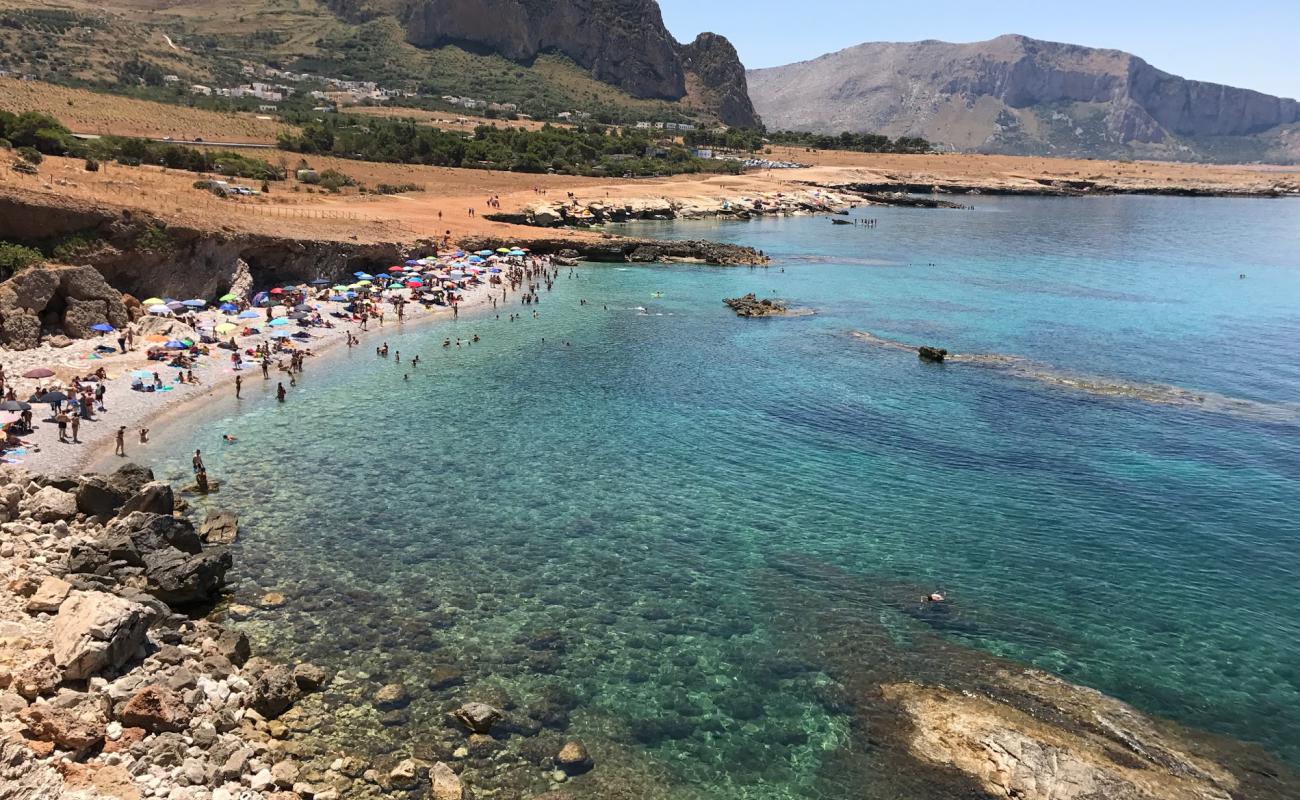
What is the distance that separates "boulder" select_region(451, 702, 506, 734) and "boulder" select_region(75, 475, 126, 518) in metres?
13.6

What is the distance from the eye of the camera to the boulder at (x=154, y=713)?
14.2m

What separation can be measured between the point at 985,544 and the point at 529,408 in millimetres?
20206

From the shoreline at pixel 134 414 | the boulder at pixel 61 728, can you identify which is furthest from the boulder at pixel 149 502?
the boulder at pixel 61 728

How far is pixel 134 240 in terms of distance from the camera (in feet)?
141

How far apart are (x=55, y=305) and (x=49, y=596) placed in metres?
27.7

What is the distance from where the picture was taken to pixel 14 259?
37312 mm

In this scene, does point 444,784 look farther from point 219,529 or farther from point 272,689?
point 219,529

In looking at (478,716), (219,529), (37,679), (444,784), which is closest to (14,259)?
(219,529)

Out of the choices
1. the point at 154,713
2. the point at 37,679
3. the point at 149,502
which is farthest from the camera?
the point at 149,502

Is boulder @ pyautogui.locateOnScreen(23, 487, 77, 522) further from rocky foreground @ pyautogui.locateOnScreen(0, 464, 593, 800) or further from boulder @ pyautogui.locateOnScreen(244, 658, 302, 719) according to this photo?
boulder @ pyautogui.locateOnScreen(244, 658, 302, 719)

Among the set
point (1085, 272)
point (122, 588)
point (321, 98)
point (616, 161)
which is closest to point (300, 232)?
point (122, 588)

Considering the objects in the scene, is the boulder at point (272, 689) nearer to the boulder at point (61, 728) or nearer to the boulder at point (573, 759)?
the boulder at point (61, 728)

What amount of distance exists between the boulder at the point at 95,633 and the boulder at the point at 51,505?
6.78 metres

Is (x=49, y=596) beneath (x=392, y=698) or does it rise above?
above
